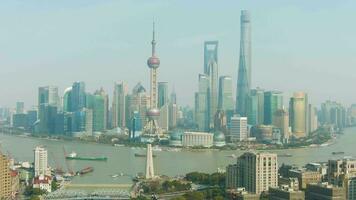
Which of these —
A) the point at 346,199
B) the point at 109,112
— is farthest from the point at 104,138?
the point at 346,199

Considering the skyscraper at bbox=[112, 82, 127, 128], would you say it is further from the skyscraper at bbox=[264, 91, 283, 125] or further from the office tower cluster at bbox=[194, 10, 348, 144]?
the skyscraper at bbox=[264, 91, 283, 125]

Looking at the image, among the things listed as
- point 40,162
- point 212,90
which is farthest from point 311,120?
point 40,162

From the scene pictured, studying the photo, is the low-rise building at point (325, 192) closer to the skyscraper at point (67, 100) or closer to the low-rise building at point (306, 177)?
the low-rise building at point (306, 177)

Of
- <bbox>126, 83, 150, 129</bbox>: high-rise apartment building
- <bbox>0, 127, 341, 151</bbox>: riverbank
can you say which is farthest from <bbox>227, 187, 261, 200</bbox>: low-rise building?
<bbox>126, 83, 150, 129</bbox>: high-rise apartment building

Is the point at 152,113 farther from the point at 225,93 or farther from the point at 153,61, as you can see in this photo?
the point at 225,93

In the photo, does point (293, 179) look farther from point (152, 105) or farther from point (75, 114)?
point (75, 114)

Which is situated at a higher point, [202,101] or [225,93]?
[225,93]
